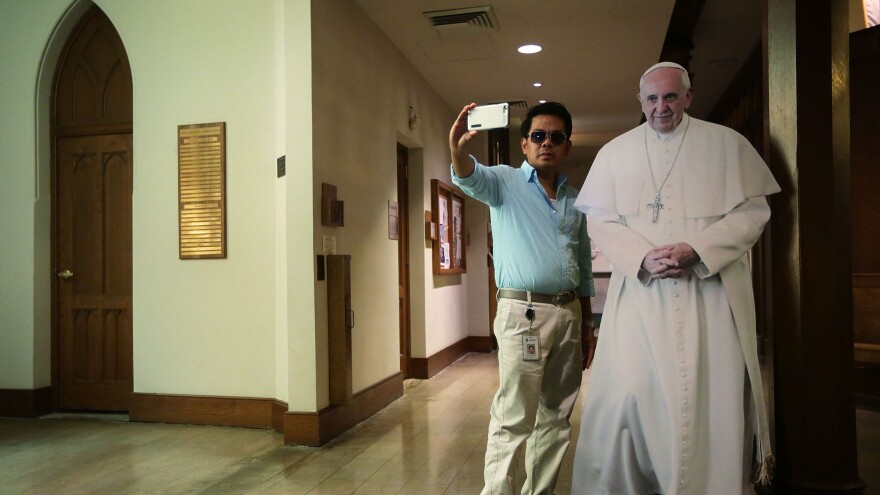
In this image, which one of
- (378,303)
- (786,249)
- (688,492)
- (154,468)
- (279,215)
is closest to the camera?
(688,492)

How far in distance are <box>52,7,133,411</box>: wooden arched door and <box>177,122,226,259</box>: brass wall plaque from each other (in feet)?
2.02

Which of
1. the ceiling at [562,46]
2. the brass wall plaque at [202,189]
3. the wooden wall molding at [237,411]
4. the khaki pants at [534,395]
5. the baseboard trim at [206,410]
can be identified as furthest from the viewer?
the ceiling at [562,46]

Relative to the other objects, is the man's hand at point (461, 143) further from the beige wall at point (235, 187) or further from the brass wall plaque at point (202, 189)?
the brass wall plaque at point (202, 189)

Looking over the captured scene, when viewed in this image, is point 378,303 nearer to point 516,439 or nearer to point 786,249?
point 516,439

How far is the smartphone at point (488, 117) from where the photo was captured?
Answer: 7.38 feet

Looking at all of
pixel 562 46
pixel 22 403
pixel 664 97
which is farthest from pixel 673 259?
pixel 22 403

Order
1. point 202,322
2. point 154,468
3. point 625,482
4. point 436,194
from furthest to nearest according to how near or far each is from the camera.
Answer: point 436,194, point 202,322, point 154,468, point 625,482

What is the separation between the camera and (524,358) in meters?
2.39

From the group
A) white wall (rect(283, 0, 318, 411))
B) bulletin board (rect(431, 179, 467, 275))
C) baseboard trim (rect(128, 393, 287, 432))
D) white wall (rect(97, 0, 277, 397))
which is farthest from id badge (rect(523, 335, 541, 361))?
bulletin board (rect(431, 179, 467, 275))

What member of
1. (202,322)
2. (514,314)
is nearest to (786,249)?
(514,314)

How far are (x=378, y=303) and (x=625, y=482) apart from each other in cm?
300

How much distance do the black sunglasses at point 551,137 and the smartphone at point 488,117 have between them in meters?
0.27

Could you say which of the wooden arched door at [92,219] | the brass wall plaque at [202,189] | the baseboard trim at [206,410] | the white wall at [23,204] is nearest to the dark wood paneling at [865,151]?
the baseboard trim at [206,410]

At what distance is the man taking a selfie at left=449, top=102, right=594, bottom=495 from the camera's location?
240 centimetres
